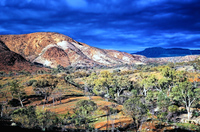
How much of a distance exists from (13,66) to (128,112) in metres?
153

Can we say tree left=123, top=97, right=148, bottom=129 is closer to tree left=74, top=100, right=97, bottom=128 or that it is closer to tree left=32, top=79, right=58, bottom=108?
tree left=74, top=100, right=97, bottom=128

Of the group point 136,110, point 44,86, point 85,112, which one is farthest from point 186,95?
point 44,86

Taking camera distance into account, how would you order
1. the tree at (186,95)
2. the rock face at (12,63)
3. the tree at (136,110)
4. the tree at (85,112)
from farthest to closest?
1. the rock face at (12,63)
2. the tree at (186,95)
3. the tree at (85,112)
4. the tree at (136,110)

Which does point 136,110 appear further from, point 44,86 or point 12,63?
point 12,63

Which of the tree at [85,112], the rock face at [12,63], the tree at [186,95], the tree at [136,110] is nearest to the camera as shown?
the tree at [136,110]

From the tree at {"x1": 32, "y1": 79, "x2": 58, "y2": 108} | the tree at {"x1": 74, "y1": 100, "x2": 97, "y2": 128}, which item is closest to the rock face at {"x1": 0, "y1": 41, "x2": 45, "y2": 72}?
the tree at {"x1": 32, "y1": 79, "x2": 58, "y2": 108}

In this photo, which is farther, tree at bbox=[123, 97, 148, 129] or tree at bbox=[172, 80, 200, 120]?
tree at bbox=[172, 80, 200, 120]

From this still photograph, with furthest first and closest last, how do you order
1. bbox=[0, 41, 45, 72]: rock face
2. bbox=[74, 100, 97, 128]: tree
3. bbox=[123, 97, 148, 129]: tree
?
bbox=[0, 41, 45, 72]: rock face
bbox=[74, 100, 97, 128]: tree
bbox=[123, 97, 148, 129]: tree

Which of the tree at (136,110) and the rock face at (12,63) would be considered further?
the rock face at (12,63)

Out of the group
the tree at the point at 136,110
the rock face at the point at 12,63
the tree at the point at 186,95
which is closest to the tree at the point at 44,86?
the tree at the point at 136,110

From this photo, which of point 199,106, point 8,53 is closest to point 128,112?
point 199,106

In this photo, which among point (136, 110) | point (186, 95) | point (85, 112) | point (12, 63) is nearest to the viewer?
point (136, 110)

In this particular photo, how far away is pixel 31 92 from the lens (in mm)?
58219

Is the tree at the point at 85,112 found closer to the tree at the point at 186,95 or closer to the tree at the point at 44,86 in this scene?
the tree at the point at 186,95
